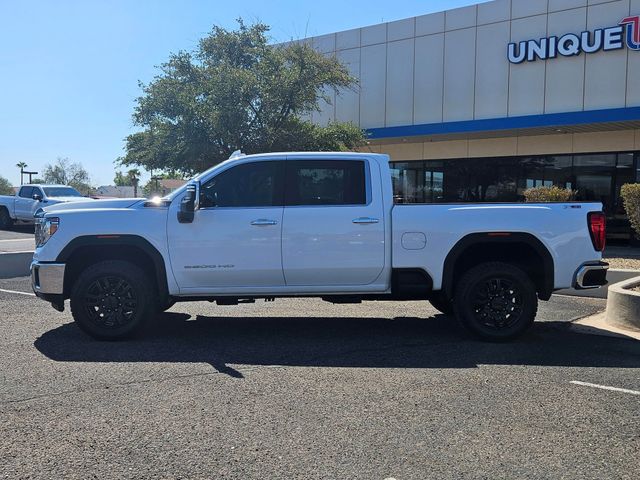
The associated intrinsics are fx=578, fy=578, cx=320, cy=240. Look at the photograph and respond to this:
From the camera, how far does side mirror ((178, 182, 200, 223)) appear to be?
6.21 meters

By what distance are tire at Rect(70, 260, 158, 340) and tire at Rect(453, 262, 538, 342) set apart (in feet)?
11.5

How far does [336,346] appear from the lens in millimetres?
6309

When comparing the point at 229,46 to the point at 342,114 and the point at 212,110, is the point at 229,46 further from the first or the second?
the point at 342,114

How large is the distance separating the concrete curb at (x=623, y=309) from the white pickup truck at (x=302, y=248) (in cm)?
119

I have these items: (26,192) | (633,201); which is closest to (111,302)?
(633,201)

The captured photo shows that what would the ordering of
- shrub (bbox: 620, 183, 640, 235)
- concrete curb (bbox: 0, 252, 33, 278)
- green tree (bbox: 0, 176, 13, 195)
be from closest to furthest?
1. shrub (bbox: 620, 183, 640, 235)
2. concrete curb (bbox: 0, 252, 33, 278)
3. green tree (bbox: 0, 176, 13, 195)

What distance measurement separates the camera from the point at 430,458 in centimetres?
361

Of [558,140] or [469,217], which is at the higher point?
[558,140]

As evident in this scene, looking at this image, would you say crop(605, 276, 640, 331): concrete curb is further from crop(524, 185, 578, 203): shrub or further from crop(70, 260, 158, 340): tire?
crop(524, 185, 578, 203): shrub

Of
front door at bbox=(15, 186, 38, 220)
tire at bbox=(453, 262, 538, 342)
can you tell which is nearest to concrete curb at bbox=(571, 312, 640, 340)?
tire at bbox=(453, 262, 538, 342)

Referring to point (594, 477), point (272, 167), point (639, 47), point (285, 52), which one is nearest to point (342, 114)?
point (285, 52)

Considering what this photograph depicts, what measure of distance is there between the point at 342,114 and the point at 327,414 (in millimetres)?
18219

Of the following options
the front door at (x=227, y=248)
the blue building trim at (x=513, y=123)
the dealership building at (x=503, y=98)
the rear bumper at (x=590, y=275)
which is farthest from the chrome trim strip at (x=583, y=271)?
the blue building trim at (x=513, y=123)

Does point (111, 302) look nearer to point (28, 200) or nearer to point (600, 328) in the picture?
point (600, 328)
